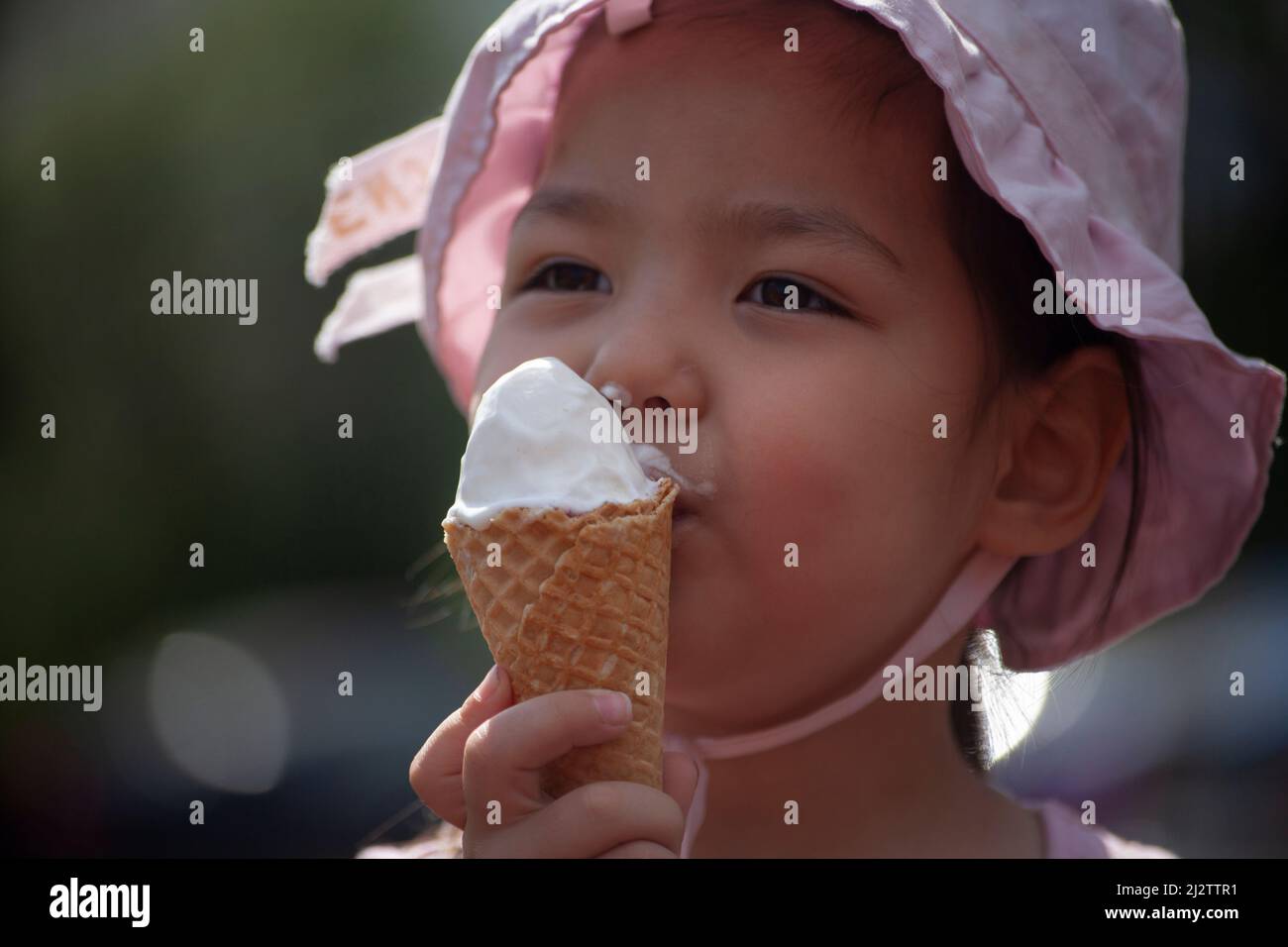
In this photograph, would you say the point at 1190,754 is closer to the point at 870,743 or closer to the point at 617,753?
the point at 870,743

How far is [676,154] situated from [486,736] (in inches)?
32.4

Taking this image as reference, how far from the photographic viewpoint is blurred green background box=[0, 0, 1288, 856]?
5.08 meters

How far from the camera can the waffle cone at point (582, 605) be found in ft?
4.74

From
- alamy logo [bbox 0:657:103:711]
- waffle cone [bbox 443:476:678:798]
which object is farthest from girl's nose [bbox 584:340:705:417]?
alamy logo [bbox 0:657:103:711]

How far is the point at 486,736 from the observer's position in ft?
4.68

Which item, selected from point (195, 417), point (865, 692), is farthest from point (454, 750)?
point (195, 417)

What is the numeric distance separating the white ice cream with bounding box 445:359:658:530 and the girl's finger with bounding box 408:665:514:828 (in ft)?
0.66

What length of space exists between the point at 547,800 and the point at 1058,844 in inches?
37.2

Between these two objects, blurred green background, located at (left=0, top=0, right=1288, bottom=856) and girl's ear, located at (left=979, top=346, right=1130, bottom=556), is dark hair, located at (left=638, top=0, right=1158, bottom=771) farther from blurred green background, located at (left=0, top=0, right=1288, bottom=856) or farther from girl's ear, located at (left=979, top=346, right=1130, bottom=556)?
blurred green background, located at (left=0, top=0, right=1288, bottom=856)

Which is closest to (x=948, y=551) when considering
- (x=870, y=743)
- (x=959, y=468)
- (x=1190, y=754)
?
(x=959, y=468)

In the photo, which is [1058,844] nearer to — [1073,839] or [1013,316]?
[1073,839]

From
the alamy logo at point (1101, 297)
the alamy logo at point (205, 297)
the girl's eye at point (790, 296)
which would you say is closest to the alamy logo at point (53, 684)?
the alamy logo at point (205, 297)

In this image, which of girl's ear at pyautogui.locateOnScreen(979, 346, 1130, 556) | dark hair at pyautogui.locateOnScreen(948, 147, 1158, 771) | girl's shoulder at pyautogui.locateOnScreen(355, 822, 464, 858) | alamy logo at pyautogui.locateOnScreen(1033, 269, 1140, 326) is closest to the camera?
alamy logo at pyautogui.locateOnScreen(1033, 269, 1140, 326)
